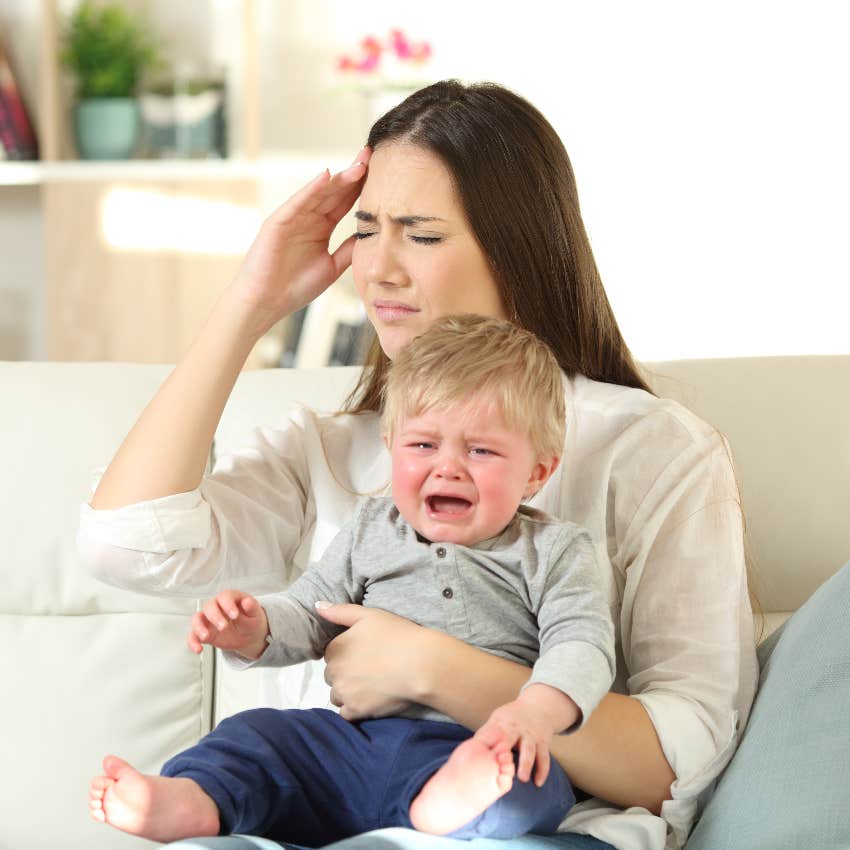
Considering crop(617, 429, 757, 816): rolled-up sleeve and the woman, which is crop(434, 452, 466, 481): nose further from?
crop(617, 429, 757, 816): rolled-up sleeve

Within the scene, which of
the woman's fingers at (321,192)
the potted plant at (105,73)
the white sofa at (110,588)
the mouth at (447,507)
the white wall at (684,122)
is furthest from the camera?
the white wall at (684,122)

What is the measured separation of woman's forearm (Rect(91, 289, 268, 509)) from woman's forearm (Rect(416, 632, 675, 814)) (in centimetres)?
40

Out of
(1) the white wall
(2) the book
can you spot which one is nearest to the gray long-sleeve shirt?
(2) the book

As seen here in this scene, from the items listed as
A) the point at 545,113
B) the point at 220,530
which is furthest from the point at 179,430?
the point at 545,113

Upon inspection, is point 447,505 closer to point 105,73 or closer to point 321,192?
point 321,192

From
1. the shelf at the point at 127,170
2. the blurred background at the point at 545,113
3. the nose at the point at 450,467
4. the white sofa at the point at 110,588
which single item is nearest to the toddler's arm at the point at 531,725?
the nose at the point at 450,467

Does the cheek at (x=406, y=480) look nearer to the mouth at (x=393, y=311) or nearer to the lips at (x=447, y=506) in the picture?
the lips at (x=447, y=506)

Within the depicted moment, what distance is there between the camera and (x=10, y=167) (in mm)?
3932

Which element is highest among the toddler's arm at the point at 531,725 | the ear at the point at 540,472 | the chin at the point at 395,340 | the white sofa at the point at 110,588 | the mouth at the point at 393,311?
the mouth at the point at 393,311

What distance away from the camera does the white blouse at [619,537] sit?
53.1 inches

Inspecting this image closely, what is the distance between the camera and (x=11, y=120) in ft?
12.9

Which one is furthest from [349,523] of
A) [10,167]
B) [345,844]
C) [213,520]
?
[10,167]

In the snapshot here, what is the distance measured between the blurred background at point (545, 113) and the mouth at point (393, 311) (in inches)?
95.9

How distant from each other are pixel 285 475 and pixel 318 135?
290 cm
